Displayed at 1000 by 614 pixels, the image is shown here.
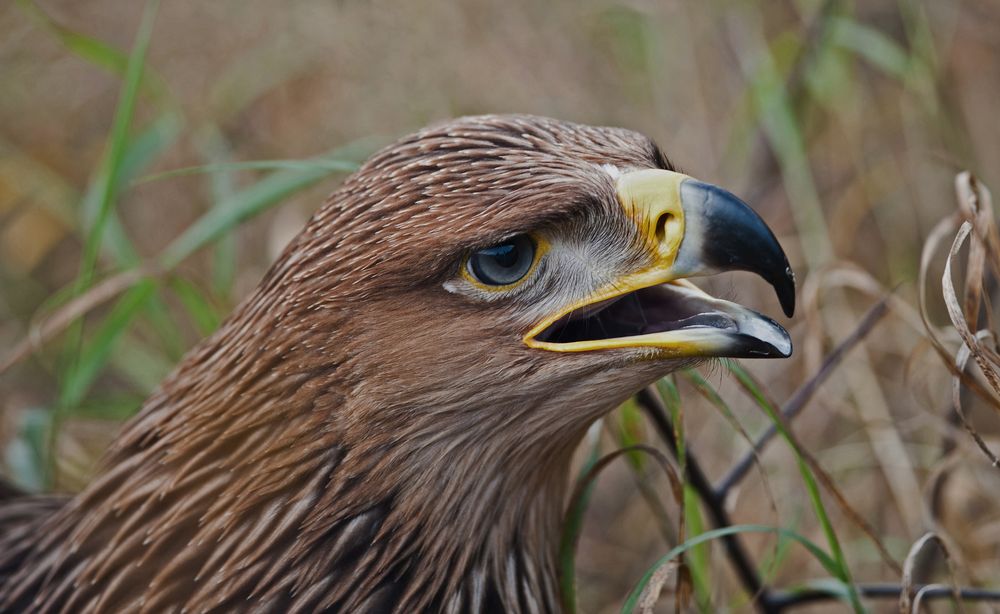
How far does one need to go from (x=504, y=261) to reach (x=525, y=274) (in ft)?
0.13

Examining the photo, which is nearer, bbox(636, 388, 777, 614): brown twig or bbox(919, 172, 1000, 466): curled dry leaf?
bbox(919, 172, 1000, 466): curled dry leaf

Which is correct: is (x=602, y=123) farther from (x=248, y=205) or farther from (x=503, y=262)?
(x=503, y=262)

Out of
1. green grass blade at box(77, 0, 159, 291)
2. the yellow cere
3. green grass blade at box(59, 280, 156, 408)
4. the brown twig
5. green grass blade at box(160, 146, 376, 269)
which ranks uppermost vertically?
green grass blade at box(77, 0, 159, 291)

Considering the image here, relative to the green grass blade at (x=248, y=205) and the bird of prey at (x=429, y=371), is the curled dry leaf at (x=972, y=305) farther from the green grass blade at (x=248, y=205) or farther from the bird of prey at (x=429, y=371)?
the green grass blade at (x=248, y=205)

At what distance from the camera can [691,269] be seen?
6.19ft

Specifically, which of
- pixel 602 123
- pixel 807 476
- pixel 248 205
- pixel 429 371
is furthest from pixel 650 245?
pixel 602 123

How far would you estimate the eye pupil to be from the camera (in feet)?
6.31

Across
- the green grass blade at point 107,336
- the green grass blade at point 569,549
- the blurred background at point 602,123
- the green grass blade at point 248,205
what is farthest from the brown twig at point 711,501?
the green grass blade at point 107,336

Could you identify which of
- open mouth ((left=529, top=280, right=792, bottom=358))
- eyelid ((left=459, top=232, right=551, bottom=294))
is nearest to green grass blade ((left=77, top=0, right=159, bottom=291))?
eyelid ((left=459, top=232, right=551, bottom=294))

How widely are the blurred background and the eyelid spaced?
74cm

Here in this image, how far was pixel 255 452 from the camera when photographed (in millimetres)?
2084

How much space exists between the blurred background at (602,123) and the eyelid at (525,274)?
2.43 feet

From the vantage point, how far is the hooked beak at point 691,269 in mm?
1861

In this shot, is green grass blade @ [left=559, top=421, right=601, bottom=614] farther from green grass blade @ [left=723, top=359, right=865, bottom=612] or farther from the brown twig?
green grass blade @ [left=723, top=359, right=865, bottom=612]
